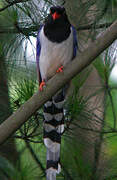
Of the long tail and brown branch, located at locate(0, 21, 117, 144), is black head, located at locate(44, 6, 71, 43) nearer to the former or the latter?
the long tail

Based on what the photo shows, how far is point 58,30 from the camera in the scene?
7.09 feet

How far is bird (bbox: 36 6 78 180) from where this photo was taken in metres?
2.01

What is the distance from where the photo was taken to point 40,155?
2.24 meters

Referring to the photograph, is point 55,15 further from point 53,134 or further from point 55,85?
point 53,134

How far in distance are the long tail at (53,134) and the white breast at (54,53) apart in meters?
0.25

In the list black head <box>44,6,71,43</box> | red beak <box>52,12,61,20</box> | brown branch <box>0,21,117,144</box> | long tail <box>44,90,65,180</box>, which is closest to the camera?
brown branch <box>0,21,117,144</box>

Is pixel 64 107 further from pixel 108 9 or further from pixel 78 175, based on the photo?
pixel 108 9

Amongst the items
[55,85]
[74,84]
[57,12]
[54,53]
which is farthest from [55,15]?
[55,85]

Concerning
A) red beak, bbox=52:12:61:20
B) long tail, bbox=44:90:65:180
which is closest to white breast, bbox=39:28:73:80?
red beak, bbox=52:12:61:20

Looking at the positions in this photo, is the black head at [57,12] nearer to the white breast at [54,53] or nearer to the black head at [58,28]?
the black head at [58,28]

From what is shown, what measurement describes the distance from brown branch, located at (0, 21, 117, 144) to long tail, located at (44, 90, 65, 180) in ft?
1.44

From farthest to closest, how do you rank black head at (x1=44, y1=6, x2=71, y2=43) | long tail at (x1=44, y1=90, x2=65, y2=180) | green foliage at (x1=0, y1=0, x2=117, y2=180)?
black head at (x1=44, y1=6, x2=71, y2=43), long tail at (x1=44, y1=90, x2=65, y2=180), green foliage at (x1=0, y1=0, x2=117, y2=180)

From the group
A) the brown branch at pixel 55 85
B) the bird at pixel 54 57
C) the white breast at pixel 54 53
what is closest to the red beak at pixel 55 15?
the bird at pixel 54 57

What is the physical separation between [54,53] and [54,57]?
0.03 m
